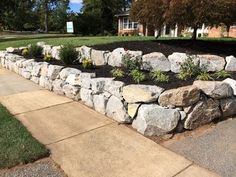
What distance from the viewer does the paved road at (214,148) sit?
3484 millimetres

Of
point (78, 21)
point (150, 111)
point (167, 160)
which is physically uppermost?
point (78, 21)

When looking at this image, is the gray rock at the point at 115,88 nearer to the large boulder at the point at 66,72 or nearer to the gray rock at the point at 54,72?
the large boulder at the point at 66,72

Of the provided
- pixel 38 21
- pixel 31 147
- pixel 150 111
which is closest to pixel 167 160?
pixel 150 111

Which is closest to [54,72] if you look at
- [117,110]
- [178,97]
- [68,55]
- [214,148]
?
[68,55]

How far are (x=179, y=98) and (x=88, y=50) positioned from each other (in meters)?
4.16

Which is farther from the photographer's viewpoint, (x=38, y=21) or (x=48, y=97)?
(x=38, y=21)

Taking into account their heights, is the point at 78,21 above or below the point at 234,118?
above

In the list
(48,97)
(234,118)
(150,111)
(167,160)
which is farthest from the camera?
(48,97)

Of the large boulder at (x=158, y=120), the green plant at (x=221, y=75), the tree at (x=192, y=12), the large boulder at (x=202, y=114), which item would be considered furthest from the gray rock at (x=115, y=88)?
the tree at (x=192, y=12)

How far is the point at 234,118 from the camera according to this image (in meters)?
4.91

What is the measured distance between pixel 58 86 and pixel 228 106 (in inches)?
142

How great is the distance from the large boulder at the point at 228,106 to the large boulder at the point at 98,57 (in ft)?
11.3

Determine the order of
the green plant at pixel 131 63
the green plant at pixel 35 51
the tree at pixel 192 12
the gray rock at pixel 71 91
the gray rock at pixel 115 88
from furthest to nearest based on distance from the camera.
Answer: the green plant at pixel 35 51, the tree at pixel 192 12, the green plant at pixel 131 63, the gray rock at pixel 71 91, the gray rock at pixel 115 88

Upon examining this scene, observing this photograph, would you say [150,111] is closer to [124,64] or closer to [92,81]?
[92,81]
